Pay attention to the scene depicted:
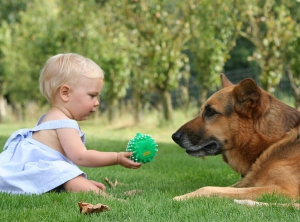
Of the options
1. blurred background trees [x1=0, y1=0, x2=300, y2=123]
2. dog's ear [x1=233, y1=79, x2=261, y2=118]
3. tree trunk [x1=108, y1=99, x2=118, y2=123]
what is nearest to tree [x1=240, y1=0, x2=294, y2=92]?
blurred background trees [x1=0, y1=0, x2=300, y2=123]

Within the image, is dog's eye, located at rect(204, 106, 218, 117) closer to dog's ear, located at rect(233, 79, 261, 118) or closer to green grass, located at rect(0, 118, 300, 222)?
dog's ear, located at rect(233, 79, 261, 118)

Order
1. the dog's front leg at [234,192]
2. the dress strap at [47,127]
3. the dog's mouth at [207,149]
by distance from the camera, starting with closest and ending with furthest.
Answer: the dog's front leg at [234,192] → the dress strap at [47,127] → the dog's mouth at [207,149]

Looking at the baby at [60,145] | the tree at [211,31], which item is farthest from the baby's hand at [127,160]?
the tree at [211,31]

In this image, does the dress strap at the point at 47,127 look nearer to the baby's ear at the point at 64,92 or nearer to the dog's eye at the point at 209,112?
the baby's ear at the point at 64,92

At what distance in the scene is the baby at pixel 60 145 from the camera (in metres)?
4.38

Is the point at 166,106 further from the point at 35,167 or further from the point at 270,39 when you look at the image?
the point at 35,167

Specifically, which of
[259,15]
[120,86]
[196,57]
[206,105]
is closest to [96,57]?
[120,86]

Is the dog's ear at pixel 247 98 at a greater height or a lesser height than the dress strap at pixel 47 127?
greater

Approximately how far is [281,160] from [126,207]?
57.1 inches

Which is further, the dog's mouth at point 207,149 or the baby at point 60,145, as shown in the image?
the dog's mouth at point 207,149

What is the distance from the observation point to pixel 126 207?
3.60 m

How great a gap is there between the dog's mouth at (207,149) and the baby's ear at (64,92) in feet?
4.01

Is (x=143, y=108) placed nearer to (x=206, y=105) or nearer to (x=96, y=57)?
(x=96, y=57)

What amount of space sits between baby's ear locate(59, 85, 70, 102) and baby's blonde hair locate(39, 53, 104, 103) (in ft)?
0.11
